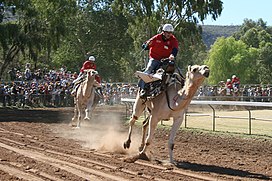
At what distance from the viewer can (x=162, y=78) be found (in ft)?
45.0

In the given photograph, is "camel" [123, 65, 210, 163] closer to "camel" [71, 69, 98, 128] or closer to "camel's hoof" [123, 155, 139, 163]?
"camel's hoof" [123, 155, 139, 163]

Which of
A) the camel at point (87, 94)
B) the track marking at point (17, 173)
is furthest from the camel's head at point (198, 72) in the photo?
the camel at point (87, 94)

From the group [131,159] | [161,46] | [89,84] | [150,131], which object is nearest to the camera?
[131,159]

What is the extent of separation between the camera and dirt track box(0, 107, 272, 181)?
10.9m

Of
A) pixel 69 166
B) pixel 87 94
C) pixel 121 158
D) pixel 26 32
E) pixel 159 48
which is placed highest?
pixel 26 32

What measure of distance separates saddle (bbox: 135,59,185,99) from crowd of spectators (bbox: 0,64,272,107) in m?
24.7

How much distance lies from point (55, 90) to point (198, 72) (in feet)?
116

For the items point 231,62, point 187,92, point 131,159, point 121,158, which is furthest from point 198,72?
point 231,62

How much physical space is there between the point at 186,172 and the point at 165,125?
1275 cm

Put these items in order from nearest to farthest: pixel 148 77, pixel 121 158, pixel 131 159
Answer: pixel 131 159 < pixel 121 158 < pixel 148 77

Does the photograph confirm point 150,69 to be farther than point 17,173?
Yes

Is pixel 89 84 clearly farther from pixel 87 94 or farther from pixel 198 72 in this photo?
pixel 198 72

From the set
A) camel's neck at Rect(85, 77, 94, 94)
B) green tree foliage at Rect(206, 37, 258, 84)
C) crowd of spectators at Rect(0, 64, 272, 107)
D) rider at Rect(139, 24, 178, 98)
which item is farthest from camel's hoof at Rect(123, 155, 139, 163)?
green tree foliage at Rect(206, 37, 258, 84)

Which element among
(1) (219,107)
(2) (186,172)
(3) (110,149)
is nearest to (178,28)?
(1) (219,107)
